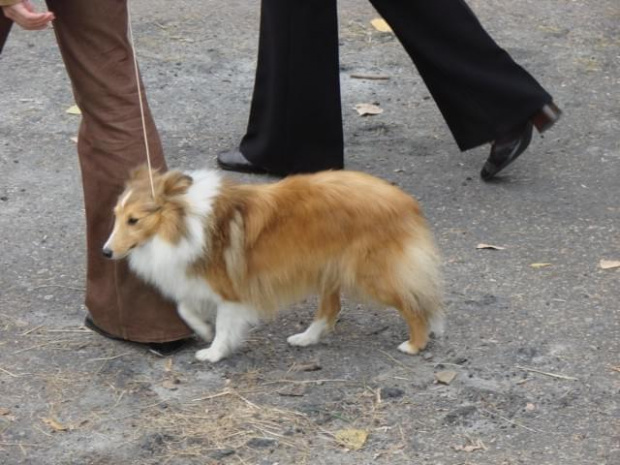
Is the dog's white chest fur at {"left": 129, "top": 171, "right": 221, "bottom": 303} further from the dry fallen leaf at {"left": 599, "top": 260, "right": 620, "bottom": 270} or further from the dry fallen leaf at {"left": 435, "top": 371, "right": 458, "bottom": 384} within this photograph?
the dry fallen leaf at {"left": 599, "top": 260, "right": 620, "bottom": 270}

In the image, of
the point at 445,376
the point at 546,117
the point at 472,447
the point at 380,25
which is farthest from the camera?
the point at 380,25

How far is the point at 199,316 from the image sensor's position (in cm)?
454

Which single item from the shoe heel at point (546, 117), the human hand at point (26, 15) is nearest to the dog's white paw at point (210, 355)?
the human hand at point (26, 15)

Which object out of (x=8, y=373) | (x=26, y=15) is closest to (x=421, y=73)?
(x=26, y=15)

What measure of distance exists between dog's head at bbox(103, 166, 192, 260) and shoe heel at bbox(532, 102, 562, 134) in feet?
7.22

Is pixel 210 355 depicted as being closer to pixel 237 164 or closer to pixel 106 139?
pixel 106 139

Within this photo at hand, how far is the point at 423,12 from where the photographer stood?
564 cm

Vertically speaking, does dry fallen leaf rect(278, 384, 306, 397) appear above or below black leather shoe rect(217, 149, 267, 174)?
below

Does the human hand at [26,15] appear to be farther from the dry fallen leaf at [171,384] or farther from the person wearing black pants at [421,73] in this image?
the person wearing black pants at [421,73]

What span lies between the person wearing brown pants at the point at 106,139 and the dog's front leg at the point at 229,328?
6.3 inches

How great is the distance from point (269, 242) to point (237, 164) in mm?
1794

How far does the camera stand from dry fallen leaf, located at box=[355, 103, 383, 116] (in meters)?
6.73

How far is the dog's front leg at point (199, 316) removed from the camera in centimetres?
449

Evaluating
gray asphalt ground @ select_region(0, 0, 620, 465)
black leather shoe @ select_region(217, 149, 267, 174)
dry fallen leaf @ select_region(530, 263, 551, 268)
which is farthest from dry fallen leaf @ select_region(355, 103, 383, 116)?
dry fallen leaf @ select_region(530, 263, 551, 268)
